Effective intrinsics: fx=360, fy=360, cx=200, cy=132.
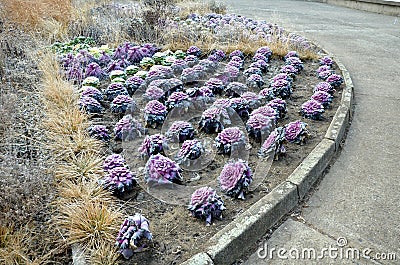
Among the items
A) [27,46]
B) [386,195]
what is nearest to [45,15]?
[27,46]

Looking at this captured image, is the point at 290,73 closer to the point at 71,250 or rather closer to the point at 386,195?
the point at 386,195

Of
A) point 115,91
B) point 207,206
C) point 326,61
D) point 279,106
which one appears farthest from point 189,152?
point 326,61

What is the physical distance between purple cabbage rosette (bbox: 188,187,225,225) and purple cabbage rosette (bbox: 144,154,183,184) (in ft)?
0.95

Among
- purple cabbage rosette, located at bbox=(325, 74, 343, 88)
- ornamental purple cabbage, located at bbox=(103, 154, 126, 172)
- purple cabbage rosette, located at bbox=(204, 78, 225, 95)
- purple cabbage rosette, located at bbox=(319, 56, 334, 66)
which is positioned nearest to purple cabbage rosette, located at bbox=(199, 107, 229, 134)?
purple cabbage rosette, located at bbox=(204, 78, 225, 95)

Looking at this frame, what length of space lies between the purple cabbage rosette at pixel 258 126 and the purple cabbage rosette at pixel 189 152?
526 mm

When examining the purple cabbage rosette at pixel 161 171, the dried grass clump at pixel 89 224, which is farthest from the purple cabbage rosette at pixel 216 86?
the dried grass clump at pixel 89 224

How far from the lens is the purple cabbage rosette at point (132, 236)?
1821 millimetres

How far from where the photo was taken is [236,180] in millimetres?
2305

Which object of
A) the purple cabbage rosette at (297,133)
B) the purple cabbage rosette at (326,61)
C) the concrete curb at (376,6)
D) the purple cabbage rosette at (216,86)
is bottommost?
the purple cabbage rosette at (297,133)

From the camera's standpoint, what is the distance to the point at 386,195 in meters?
2.42

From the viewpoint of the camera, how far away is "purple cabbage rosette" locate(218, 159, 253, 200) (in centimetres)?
231

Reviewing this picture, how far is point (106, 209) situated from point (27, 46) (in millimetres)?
3737

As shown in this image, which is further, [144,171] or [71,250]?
[144,171]

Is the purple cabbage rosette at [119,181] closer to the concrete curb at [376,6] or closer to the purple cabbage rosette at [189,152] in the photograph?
the purple cabbage rosette at [189,152]
